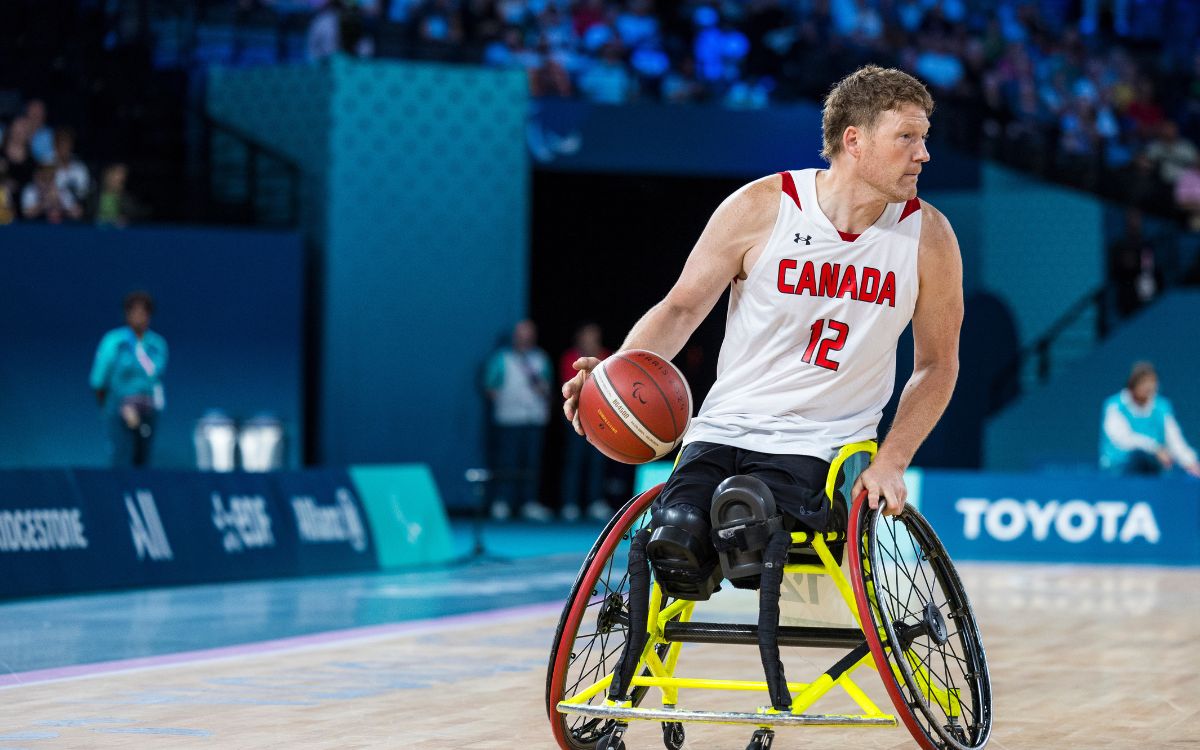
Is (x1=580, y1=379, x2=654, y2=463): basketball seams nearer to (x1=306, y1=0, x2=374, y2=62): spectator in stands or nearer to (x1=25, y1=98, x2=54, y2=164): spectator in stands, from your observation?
(x1=25, y1=98, x2=54, y2=164): spectator in stands

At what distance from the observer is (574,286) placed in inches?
830

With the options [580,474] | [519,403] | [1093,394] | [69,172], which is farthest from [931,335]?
[1093,394]

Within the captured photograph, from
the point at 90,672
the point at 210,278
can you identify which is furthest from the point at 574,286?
the point at 90,672

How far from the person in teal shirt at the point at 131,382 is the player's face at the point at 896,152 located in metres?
9.86

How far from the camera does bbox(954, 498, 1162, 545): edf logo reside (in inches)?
598

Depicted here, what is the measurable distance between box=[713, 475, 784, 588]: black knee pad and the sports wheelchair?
0.02 m

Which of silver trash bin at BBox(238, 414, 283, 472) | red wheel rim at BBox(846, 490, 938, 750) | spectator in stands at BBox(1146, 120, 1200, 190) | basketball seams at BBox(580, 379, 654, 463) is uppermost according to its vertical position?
basketball seams at BBox(580, 379, 654, 463)

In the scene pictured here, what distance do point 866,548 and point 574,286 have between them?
16.4 meters

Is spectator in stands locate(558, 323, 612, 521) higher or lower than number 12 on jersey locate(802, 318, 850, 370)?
lower

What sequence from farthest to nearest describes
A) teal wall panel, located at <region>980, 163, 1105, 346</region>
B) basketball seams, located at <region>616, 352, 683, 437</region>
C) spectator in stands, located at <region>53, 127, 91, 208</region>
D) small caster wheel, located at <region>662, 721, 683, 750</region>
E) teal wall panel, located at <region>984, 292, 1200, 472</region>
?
teal wall panel, located at <region>980, 163, 1105, 346</region> → teal wall panel, located at <region>984, 292, 1200, 472</region> → spectator in stands, located at <region>53, 127, 91, 208</region> → small caster wheel, located at <region>662, 721, 683, 750</region> → basketball seams, located at <region>616, 352, 683, 437</region>

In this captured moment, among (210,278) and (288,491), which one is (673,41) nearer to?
(210,278)

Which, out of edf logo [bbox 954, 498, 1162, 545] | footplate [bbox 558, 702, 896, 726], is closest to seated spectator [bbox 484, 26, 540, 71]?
edf logo [bbox 954, 498, 1162, 545]

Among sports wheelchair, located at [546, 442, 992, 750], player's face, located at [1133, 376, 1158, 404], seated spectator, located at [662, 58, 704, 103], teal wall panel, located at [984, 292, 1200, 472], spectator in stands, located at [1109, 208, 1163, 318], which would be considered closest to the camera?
sports wheelchair, located at [546, 442, 992, 750]

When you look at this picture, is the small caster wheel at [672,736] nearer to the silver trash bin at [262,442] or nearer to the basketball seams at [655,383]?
the basketball seams at [655,383]
